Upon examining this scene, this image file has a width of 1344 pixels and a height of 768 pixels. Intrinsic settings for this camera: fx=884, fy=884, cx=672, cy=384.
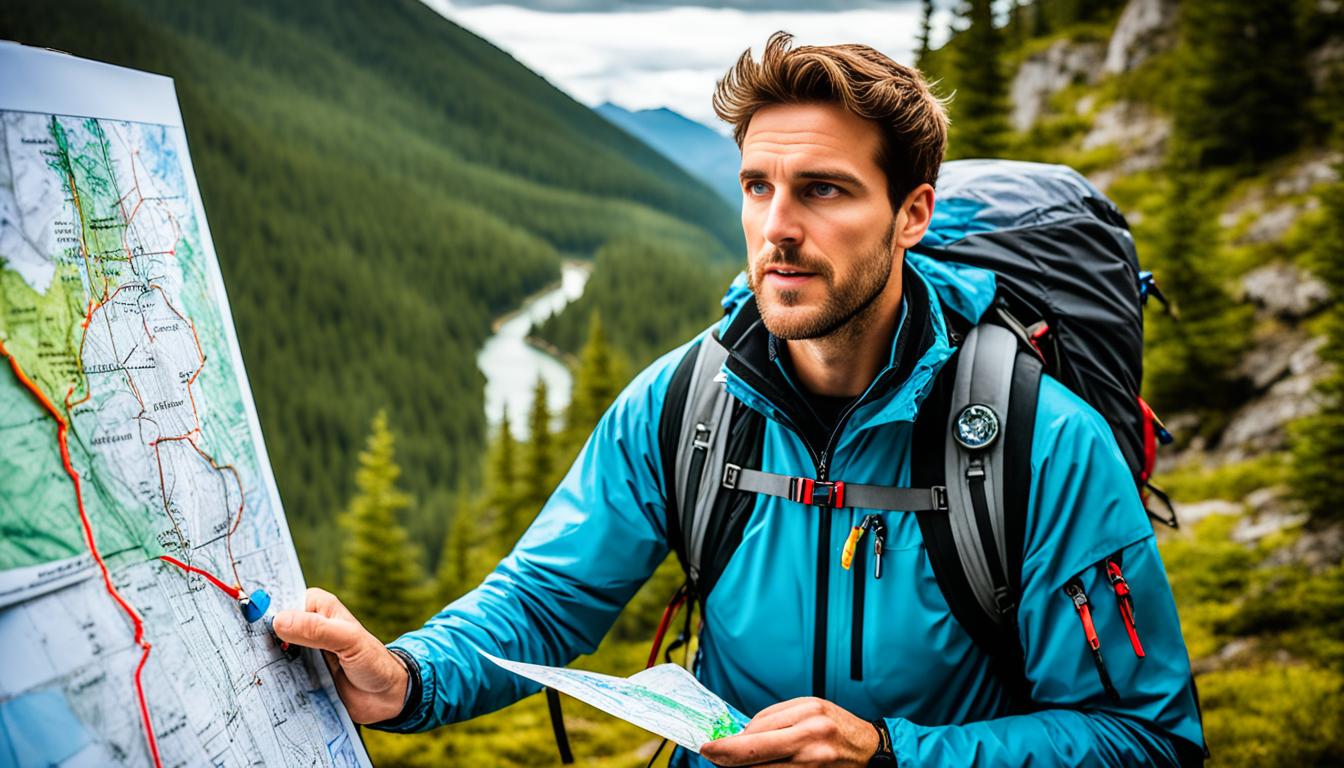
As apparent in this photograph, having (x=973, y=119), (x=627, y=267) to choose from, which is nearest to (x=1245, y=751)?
(x=973, y=119)

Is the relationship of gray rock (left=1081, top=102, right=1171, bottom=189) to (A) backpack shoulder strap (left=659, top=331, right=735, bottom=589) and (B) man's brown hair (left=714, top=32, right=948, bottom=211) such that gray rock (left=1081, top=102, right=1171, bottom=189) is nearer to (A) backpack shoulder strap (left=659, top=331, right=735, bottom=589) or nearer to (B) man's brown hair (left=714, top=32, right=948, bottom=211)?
(B) man's brown hair (left=714, top=32, right=948, bottom=211)

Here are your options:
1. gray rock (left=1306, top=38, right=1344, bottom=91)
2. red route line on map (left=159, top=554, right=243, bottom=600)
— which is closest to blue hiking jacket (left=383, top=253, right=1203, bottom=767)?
red route line on map (left=159, top=554, right=243, bottom=600)

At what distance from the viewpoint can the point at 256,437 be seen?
2070 mm

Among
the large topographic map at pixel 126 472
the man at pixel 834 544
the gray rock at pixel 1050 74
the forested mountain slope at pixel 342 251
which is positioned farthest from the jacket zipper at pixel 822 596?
the forested mountain slope at pixel 342 251

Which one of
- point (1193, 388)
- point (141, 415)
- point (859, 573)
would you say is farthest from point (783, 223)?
point (1193, 388)

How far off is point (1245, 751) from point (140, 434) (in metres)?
7.68

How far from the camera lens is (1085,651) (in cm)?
244

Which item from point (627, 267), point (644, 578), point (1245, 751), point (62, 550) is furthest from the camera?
point (627, 267)

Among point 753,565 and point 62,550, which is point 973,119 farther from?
point 62,550

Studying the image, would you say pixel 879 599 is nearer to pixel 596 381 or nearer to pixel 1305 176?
pixel 1305 176

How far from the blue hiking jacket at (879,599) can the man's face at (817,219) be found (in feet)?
0.72

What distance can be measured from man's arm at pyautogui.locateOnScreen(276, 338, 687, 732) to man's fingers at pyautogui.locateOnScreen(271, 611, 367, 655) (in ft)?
1.21

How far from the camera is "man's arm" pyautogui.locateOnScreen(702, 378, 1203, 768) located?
241 cm

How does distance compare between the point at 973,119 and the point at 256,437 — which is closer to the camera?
the point at 256,437
